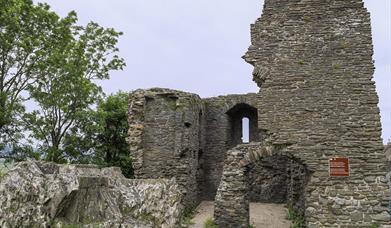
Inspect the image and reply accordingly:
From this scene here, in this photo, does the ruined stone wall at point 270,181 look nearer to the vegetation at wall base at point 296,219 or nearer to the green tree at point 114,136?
the vegetation at wall base at point 296,219

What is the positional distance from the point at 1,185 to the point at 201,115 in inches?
543

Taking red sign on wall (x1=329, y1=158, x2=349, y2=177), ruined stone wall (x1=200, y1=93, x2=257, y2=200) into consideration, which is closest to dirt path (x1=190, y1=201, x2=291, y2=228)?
ruined stone wall (x1=200, y1=93, x2=257, y2=200)

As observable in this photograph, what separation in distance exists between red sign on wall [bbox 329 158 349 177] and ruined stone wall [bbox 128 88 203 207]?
6.46 meters

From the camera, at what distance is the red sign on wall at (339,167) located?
10.1 meters

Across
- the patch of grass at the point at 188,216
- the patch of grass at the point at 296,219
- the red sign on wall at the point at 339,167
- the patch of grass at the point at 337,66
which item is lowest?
the patch of grass at the point at 188,216

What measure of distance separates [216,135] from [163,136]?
14.1 ft

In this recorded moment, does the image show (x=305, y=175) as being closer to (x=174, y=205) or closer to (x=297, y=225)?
(x=297, y=225)

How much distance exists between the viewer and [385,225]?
9.64 m

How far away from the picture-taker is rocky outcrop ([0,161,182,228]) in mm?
5004

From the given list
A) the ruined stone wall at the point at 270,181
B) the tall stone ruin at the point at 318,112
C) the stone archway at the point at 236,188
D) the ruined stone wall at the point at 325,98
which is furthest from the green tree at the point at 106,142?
the ruined stone wall at the point at 325,98

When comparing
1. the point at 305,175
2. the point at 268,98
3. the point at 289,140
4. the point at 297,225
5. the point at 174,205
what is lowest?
the point at 297,225

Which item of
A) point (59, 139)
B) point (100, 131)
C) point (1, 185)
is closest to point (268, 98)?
point (1, 185)

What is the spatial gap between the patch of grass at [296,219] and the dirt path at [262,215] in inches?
Result: 8.7

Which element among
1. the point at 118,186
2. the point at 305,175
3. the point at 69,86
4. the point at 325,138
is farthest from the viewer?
the point at 69,86
